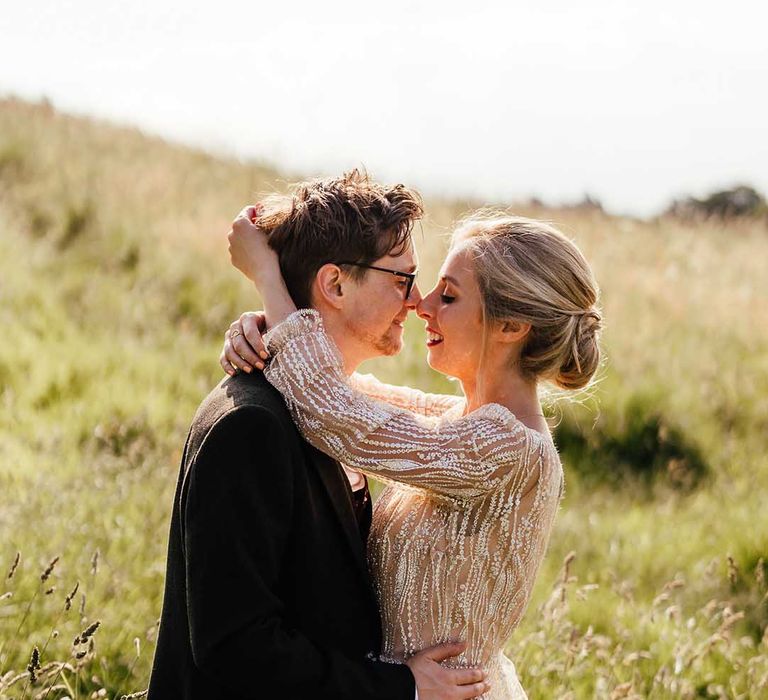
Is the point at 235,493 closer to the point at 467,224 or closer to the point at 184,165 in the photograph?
the point at 467,224

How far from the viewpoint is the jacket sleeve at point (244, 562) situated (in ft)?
8.19

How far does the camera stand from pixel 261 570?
2.54m

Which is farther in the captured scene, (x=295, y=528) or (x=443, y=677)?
(x=443, y=677)

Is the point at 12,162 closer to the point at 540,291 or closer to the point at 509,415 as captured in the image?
the point at 540,291

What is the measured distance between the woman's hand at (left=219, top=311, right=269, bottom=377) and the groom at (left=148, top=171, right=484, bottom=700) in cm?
5

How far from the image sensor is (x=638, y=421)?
8.75 m

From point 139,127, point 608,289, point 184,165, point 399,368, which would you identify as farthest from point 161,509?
point 139,127

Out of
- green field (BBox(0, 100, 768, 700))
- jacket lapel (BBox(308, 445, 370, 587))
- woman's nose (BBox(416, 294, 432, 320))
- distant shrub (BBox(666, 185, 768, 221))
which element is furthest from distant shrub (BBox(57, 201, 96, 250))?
distant shrub (BBox(666, 185, 768, 221))

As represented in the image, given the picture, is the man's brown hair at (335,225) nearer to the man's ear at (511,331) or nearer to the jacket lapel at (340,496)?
the man's ear at (511,331)

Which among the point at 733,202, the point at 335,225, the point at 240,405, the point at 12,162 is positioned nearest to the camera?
the point at 240,405

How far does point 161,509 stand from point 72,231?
7.26 metres

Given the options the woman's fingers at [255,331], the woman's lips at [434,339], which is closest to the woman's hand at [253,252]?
the woman's fingers at [255,331]

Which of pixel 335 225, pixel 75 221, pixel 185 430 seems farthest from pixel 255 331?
pixel 75 221

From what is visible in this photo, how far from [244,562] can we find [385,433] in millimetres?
575
